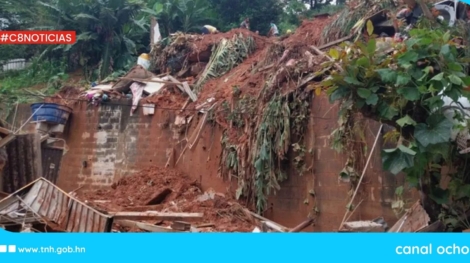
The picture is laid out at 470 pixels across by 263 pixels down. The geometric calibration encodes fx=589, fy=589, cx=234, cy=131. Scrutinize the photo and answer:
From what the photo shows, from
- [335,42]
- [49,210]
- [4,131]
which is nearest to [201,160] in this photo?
[335,42]

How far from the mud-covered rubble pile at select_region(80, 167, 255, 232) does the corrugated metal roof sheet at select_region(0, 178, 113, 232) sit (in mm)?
952

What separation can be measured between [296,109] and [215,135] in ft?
7.80

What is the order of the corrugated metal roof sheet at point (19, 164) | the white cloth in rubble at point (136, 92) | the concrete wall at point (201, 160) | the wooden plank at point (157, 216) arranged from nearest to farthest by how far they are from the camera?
the corrugated metal roof sheet at point (19, 164), the concrete wall at point (201, 160), the wooden plank at point (157, 216), the white cloth in rubble at point (136, 92)

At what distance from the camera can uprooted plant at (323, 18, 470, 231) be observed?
5.14 metres

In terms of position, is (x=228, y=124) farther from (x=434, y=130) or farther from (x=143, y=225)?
(x=434, y=130)

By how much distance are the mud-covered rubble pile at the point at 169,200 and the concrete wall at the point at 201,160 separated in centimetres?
35

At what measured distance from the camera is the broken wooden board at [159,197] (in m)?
10.2

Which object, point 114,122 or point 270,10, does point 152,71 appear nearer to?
point 114,122

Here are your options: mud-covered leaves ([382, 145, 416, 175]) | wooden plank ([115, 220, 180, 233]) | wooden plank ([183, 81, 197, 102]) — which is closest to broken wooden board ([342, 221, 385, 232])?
mud-covered leaves ([382, 145, 416, 175])

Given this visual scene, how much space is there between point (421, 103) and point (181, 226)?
393cm

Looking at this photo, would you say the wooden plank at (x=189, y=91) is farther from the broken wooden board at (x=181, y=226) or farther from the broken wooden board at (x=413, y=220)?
the broken wooden board at (x=413, y=220)

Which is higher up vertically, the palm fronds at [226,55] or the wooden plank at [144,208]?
the palm fronds at [226,55]

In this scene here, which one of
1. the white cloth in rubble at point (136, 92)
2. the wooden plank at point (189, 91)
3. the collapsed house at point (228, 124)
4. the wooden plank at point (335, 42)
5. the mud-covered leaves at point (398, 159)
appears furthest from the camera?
the white cloth in rubble at point (136, 92)

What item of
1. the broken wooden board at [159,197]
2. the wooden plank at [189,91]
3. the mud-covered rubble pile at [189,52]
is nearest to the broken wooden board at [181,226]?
the broken wooden board at [159,197]
